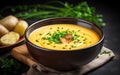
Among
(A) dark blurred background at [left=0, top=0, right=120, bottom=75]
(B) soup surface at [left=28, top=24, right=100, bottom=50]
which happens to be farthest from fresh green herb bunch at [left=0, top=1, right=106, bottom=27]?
(B) soup surface at [left=28, top=24, right=100, bottom=50]

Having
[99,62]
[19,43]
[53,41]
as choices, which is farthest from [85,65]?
[19,43]

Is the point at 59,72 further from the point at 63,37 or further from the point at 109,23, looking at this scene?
the point at 109,23

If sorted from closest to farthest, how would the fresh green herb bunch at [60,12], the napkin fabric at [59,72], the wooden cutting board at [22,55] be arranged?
the napkin fabric at [59,72] < the wooden cutting board at [22,55] < the fresh green herb bunch at [60,12]

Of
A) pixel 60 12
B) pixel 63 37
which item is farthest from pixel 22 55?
pixel 60 12

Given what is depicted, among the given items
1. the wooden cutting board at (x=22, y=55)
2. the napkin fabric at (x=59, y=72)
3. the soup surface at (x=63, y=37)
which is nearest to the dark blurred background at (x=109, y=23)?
the napkin fabric at (x=59, y=72)

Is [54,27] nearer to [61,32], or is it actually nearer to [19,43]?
[61,32]

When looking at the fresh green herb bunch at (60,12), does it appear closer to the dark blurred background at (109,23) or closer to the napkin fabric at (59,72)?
the dark blurred background at (109,23)
